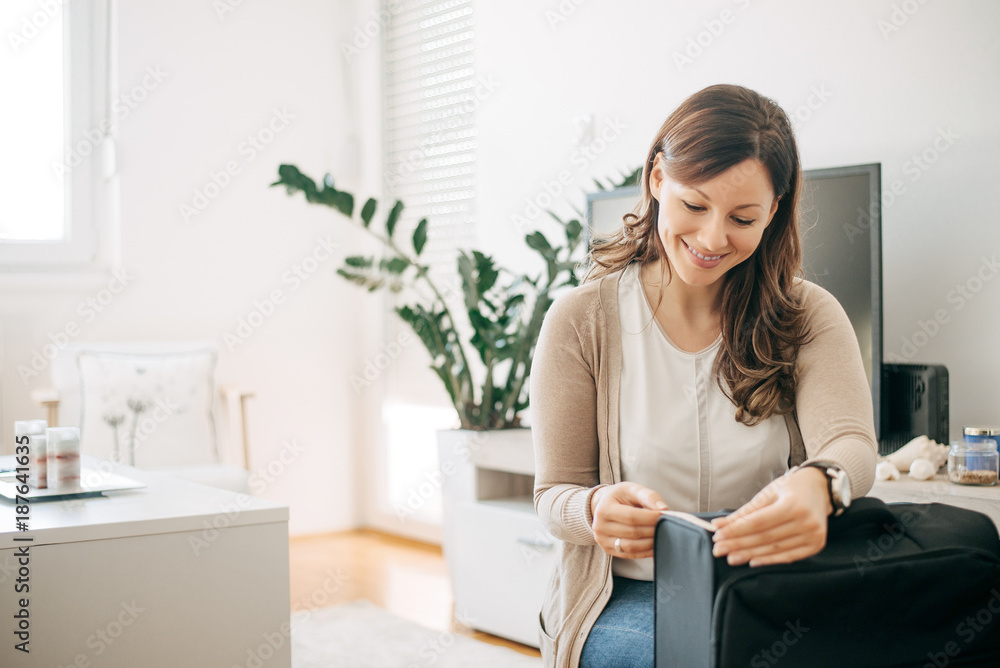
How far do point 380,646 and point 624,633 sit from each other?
6.06 feet

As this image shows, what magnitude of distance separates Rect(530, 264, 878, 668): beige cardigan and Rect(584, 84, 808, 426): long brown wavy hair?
0.11 feet

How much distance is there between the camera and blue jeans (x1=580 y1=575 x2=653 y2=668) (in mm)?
958

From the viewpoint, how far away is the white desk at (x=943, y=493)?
1805 mm

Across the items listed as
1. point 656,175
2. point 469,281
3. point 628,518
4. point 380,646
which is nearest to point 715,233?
point 656,175

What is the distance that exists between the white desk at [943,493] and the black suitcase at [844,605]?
3.94 feet

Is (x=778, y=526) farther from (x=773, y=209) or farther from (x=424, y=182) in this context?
(x=424, y=182)

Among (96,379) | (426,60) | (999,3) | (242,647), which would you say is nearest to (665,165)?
(242,647)

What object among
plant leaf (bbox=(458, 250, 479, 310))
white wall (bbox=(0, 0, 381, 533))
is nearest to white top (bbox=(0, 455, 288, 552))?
plant leaf (bbox=(458, 250, 479, 310))

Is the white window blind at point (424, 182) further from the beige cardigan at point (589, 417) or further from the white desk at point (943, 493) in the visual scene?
the beige cardigan at point (589, 417)

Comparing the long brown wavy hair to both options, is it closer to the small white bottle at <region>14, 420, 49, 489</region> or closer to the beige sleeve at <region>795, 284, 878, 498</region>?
the beige sleeve at <region>795, 284, 878, 498</region>

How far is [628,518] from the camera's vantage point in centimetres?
89

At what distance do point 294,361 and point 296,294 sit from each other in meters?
0.31

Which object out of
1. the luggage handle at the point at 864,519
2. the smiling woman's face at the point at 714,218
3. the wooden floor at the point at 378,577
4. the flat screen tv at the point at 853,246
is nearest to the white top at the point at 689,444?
the smiling woman's face at the point at 714,218

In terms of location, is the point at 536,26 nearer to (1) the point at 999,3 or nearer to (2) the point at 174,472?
(1) the point at 999,3
